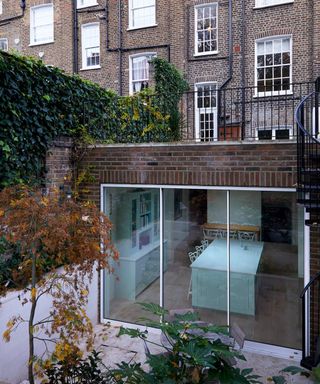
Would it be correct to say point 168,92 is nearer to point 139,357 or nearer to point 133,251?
point 133,251

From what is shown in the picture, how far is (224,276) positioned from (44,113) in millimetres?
3867

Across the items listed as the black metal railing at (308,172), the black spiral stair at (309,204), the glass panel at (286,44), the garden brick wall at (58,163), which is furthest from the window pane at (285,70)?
the garden brick wall at (58,163)

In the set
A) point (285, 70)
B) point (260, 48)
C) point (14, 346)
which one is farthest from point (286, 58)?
point (14, 346)

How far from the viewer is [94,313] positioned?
614cm

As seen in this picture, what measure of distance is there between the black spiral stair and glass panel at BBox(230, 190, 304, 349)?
24cm

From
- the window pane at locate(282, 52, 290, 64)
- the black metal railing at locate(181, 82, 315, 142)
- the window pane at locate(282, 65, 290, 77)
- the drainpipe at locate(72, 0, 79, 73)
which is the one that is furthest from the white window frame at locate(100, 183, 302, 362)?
the drainpipe at locate(72, 0, 79, 73)

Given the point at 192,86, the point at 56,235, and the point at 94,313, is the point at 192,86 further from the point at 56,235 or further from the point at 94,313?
the point at 56,235

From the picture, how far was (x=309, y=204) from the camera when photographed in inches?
166

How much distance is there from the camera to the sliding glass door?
5.27 m

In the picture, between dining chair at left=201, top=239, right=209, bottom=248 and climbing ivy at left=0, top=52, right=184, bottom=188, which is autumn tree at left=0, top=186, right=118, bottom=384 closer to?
climbing ivy at left=0, top=52, right=184, bottom=188

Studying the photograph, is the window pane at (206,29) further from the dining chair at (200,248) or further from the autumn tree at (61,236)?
the autumn tree at (61,236)

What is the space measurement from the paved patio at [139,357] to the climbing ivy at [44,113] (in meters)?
2.88

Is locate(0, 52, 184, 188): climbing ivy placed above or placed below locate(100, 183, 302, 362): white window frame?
above

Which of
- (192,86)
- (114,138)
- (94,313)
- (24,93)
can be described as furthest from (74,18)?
(94,313)
